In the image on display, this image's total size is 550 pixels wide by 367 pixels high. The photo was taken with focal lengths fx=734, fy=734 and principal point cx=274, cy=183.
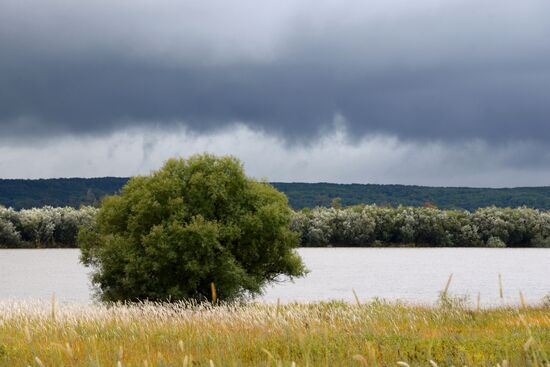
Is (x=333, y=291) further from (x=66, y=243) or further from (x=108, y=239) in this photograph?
(x=66, y=243)

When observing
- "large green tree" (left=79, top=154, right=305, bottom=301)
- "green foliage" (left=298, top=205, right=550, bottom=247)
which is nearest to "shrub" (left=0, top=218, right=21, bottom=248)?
"green foliage" (left=298, top=205, right=550, bottom=247)

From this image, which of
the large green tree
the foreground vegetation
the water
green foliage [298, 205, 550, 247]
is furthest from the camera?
green foliage [298, 205, 550, 247]

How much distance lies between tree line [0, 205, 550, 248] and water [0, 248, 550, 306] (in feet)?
6.54

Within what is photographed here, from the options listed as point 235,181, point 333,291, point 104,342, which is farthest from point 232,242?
point 333,291

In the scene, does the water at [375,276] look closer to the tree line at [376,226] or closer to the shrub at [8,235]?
the tree line at [376,226]

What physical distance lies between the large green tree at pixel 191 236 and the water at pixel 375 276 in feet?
65.0

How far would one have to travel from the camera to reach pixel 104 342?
53.9 ft

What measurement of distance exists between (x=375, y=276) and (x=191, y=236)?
56.9 meters

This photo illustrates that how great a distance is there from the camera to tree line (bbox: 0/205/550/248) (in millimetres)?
100875

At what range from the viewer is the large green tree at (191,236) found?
31891 mm

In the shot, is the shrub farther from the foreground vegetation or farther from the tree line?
the foreground vegetation

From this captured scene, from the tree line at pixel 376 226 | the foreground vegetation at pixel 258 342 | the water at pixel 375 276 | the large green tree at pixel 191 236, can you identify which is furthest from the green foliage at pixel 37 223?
the foreground vegetation at pixel 258 342

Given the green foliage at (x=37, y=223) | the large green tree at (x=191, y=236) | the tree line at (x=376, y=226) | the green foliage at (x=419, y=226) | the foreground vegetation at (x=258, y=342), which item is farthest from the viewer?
the green foliage at (x=419, y=226)

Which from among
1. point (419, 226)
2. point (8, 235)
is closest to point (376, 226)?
point (419, 226)
